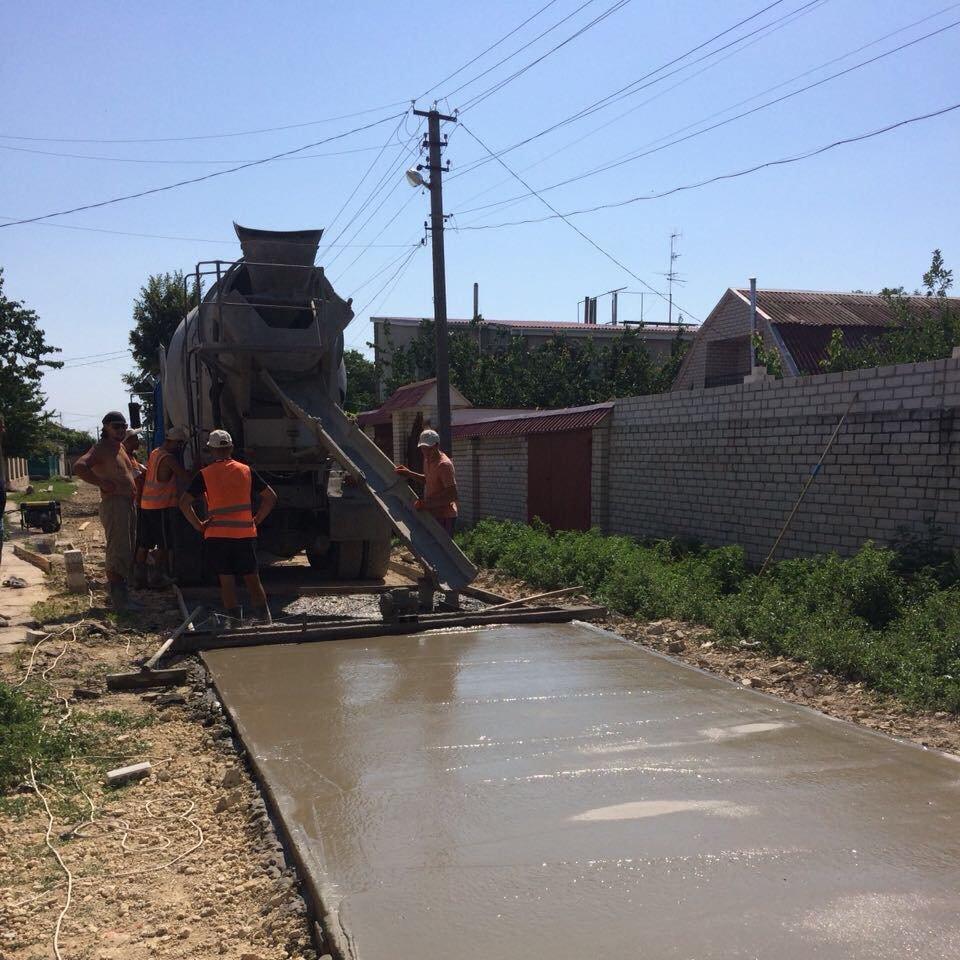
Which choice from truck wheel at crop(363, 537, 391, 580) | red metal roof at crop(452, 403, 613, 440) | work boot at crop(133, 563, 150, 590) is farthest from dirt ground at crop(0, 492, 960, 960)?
red metal roof at crop(452, 403, 613, 440)

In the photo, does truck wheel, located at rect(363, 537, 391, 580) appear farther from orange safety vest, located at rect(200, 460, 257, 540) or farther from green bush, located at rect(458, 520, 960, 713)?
orange safety vest, located at rect(200, 460, 257, 540)

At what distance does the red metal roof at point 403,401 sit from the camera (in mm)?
21062

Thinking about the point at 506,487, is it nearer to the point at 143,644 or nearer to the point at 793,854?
the point at 143,644

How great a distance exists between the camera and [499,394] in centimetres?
2831

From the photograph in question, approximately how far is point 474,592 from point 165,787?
495 cm

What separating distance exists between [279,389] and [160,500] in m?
1.55

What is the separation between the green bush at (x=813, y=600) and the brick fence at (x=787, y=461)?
0.46 metres

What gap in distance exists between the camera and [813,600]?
763 centimetres

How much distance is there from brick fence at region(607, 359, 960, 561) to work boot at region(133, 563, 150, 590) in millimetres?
6152

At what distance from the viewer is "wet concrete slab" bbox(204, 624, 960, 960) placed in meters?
2.79

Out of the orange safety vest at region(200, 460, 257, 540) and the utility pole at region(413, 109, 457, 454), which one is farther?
the utility pole at region(413, 109, 457, 454)

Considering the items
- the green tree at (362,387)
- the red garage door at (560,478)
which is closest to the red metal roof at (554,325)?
the green tree at (362,387)

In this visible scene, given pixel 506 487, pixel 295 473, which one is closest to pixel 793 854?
pixel 295 473

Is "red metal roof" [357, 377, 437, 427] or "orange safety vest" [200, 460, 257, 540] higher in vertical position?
"red metal roof" [357, 377, 437, 427]
